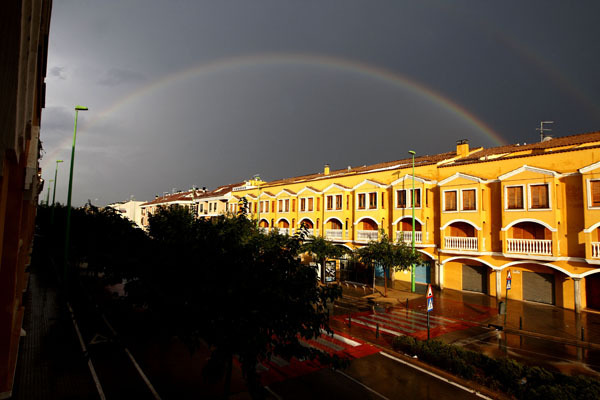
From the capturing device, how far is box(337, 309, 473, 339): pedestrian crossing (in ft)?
66.3

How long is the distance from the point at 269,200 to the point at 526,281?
3463cm

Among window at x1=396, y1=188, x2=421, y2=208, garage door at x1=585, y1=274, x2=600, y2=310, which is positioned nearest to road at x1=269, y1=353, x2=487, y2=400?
garage door at x1=585, y1=274, x2=600, y2=310

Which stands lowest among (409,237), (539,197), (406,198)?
(409,237)

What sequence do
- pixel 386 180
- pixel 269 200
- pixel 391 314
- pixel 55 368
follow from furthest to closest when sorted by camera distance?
pixel 269 200
pixel 386 180
pixel 391 314
pixel 55 368

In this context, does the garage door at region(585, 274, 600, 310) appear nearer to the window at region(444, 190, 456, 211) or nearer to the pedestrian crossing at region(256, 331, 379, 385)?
the window at region(444, 190, 456, 211)

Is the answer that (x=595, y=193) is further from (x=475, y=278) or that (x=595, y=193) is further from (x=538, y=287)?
(x=475, y=278)

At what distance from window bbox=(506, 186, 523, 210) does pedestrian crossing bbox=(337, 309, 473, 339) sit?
1110cm

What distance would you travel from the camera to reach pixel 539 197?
26609 mm

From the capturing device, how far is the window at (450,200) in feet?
104

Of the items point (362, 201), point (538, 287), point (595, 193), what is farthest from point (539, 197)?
point (362, 201)

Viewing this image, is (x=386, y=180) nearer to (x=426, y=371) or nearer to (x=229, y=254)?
(x=426, y=371)

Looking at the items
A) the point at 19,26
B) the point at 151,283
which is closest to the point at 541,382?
the point at 151,283

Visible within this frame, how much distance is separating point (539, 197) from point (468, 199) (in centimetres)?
529

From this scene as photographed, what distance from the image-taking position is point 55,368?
1393 centimetres
